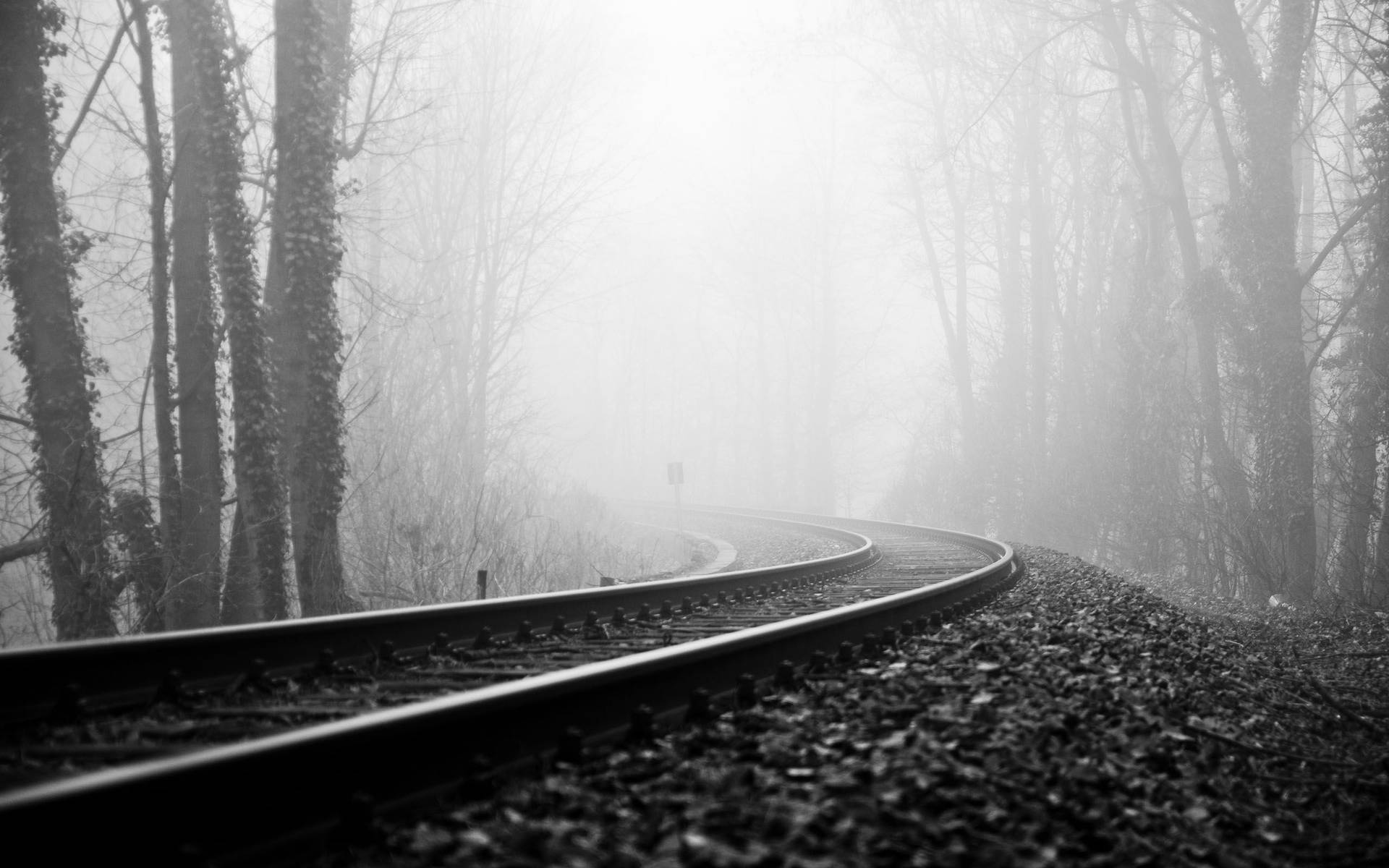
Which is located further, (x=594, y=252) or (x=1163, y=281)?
(x=594, y=252)

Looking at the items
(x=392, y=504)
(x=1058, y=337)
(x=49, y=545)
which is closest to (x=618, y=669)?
(x=49, y=545)

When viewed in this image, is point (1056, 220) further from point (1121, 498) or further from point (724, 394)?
point (724, 394)

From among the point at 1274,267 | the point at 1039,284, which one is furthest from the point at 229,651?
the point at 1039,284

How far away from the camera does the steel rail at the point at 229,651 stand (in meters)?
3.69

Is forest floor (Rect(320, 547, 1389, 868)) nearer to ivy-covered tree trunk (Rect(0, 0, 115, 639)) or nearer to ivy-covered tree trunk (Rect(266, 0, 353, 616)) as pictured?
ivy-covered tree trunk (Rect(266, 0, 353, 616))

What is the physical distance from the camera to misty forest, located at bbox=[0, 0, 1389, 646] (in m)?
9.72

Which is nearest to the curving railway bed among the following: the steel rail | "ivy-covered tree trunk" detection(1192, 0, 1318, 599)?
the steel rail

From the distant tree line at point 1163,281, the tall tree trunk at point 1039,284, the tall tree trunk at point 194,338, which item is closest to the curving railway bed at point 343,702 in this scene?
the tall tree trunk at point 194,338

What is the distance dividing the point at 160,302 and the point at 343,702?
7591mm

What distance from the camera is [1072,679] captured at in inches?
184

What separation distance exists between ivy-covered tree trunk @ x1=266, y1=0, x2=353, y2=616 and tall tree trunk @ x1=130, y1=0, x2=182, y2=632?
39.1 inches

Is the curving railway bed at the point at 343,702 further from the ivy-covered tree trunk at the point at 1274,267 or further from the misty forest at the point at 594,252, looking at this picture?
the ivy-covered tree trunk at the point at 1274,267

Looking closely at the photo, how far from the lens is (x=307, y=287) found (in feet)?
32.4

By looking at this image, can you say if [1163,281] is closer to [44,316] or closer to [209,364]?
[209,364]
